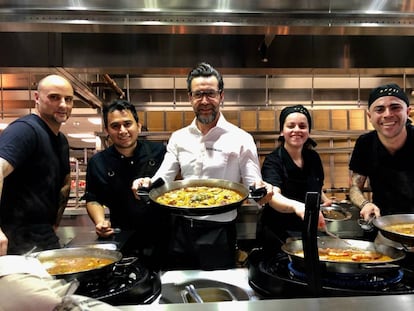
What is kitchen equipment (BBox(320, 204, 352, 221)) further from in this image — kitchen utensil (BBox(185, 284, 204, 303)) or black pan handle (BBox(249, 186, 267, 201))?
kitchen utensil (BBox(185, 284, 204, 303))

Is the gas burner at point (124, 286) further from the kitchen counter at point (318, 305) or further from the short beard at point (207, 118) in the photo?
the short beard at point (207, 118)

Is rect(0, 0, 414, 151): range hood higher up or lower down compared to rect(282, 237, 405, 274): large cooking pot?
higher up

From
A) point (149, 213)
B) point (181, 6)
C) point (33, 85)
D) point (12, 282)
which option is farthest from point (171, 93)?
point (12, 282)

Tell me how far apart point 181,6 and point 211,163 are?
2.69ft

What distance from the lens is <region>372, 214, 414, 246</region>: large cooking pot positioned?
1202mm

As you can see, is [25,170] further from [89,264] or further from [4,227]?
[89,264]

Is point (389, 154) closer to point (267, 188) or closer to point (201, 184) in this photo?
point (267, 188)

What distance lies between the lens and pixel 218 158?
1.95 m

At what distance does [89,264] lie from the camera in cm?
126

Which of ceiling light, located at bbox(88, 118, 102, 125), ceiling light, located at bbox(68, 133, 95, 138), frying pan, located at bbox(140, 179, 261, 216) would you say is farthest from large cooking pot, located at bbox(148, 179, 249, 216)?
ceiling light, located at bbox(68, 133, 95, 138)

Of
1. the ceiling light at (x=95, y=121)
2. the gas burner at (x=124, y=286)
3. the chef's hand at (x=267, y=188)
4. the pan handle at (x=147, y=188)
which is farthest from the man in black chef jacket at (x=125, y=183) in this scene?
the ceiling light at (x=95, y=121)

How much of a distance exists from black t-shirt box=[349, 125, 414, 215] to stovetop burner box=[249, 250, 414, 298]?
2.72 ft

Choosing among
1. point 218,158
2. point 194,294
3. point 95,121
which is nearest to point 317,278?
point 194,294

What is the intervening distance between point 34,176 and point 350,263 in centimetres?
171
